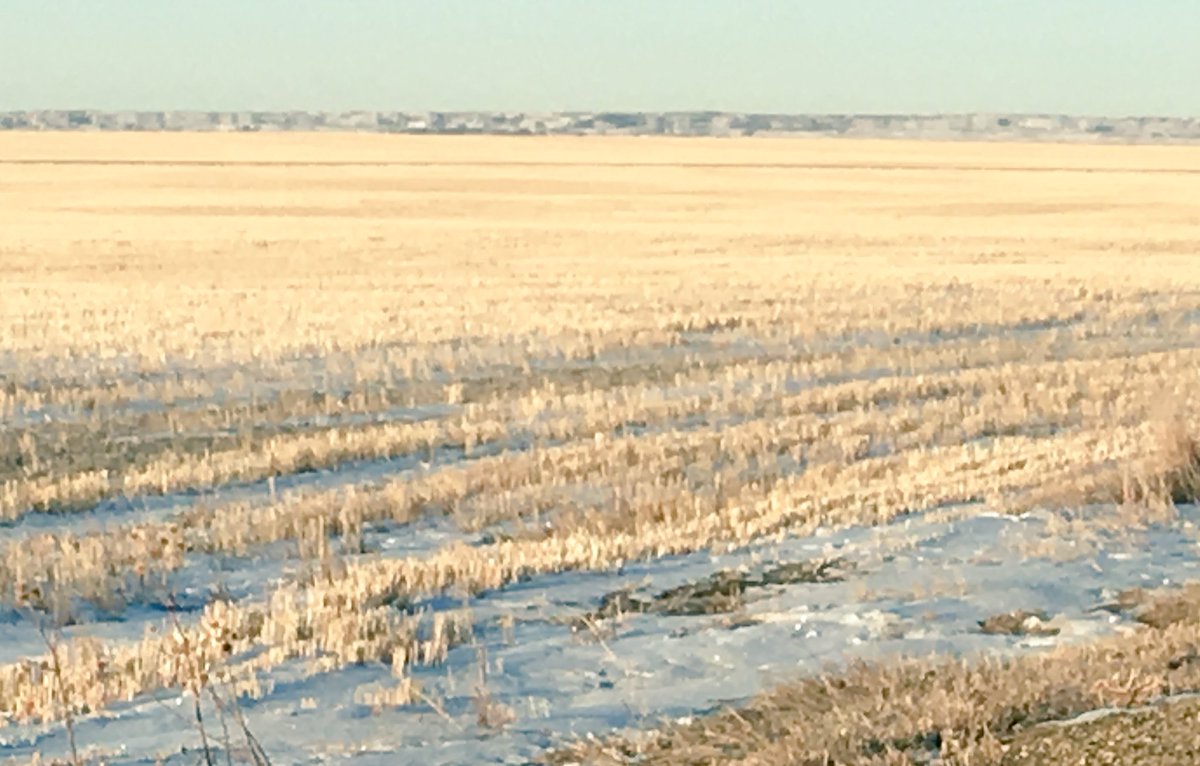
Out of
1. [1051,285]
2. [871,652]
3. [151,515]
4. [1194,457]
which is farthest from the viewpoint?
[1051,285]

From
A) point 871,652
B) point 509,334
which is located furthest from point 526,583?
point 509,334

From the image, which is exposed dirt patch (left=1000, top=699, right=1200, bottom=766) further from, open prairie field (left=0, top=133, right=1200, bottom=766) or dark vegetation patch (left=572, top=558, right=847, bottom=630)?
dark vegetation patch (left=572, top=558, right=847, bottom=630)

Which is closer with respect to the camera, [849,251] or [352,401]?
[352,401]

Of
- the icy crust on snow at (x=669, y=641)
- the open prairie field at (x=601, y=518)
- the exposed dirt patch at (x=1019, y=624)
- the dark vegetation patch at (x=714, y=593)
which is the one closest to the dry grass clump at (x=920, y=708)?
the open prairie field at (x=601, y=518)

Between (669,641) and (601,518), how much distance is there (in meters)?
3.62

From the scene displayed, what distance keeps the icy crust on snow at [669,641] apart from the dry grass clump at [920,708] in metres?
0.32

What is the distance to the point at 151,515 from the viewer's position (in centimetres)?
1125

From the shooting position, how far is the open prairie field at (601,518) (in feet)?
18.0

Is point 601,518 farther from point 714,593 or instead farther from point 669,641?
point 669,641

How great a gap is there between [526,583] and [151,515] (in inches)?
158

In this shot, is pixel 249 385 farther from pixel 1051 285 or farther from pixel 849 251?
pixel 849 251

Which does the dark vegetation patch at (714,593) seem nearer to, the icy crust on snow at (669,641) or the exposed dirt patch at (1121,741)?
the icy crust on snow at (669,641)

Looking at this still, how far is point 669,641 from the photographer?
6734mm

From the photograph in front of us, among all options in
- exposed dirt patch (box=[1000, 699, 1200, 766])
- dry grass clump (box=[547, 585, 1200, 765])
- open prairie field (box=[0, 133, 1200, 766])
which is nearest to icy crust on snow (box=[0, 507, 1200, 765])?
open prairie field (box=[0, 133, 1200, 766])
